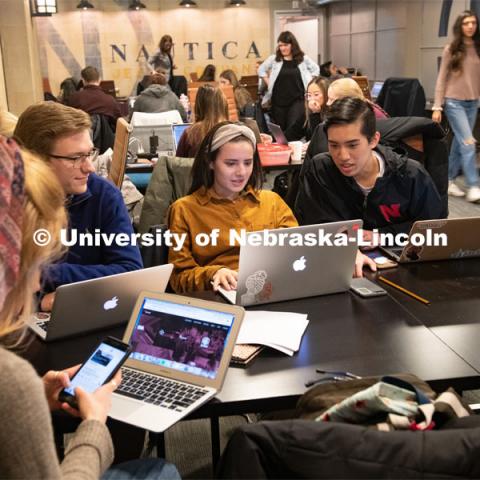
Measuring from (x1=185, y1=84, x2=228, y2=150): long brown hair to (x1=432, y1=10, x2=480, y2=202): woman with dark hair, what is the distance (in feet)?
8.35

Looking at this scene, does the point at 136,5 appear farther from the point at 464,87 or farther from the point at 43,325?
the point at 43,325

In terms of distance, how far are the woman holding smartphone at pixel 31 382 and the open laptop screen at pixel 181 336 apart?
0.57 feet

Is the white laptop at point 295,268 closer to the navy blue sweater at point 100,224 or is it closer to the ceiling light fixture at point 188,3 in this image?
the navy blue sweater at point 100,224

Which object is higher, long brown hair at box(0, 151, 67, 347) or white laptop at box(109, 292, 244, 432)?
long brown hair at box(0, 151, 67, 347)

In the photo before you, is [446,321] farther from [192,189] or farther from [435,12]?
→ [435,12]

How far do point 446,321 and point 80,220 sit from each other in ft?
4.26

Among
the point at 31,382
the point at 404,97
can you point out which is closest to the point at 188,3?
the point at 404,97

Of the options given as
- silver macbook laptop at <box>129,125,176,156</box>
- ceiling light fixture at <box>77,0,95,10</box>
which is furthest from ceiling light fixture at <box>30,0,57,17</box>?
ceiling light fixture at <box>77,0,95,10</box>

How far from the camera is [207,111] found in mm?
4133

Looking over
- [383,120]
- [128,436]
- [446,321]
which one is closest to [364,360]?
[446,321]

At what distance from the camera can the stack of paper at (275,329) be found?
169 cm

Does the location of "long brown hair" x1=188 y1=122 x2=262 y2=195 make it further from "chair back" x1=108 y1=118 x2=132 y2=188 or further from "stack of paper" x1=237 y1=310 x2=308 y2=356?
"chair back" x1=108 y1=118 x2=132 y2=188

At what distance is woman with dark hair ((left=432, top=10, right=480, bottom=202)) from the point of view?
229 inches

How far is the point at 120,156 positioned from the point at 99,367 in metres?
2.21
